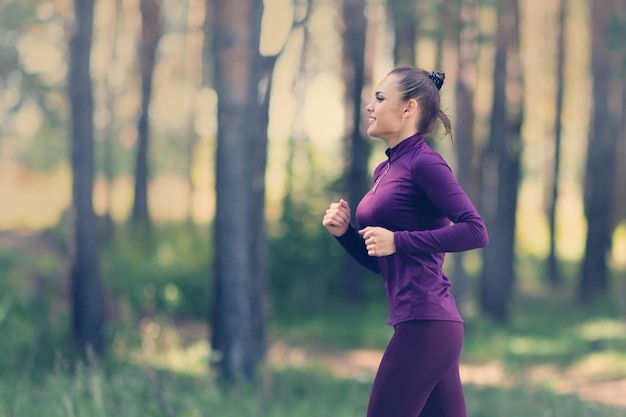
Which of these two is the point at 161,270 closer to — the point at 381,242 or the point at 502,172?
the point at 502,172

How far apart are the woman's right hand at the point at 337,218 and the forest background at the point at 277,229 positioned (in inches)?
122

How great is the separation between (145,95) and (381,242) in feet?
65.3

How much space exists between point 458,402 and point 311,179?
16315 mm

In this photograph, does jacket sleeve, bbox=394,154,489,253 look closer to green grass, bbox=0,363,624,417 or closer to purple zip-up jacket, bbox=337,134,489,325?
purple zip-up jacket, bbox=337,134,489,325

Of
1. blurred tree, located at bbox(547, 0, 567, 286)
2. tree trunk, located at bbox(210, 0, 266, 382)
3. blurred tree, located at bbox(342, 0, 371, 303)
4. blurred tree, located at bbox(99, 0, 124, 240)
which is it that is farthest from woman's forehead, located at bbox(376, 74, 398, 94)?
blurred tree, located at bbox(547, 0, 567, 286)

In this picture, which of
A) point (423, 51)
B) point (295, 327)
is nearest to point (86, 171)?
point (295, 327)

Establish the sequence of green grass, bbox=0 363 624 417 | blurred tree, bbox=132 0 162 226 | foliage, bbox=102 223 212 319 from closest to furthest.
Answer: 1. green grass, bbox=0 363 624 417
2. foliage, bbox=102 223 212 319
3. blurred tree, bbox=132 0 162 226

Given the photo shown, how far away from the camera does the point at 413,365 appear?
13.4ft

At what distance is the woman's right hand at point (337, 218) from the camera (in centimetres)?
437

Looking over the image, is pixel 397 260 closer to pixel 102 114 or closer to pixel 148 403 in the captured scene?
pixel 148 403

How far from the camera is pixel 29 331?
10961mm

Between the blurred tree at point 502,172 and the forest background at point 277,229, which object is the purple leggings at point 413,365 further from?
the blurred tree at point 502,172

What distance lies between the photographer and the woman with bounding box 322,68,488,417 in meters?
3.99

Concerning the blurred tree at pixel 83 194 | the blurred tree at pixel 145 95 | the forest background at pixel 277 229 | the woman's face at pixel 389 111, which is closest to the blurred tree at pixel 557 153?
the forest background at pixel 277 229
